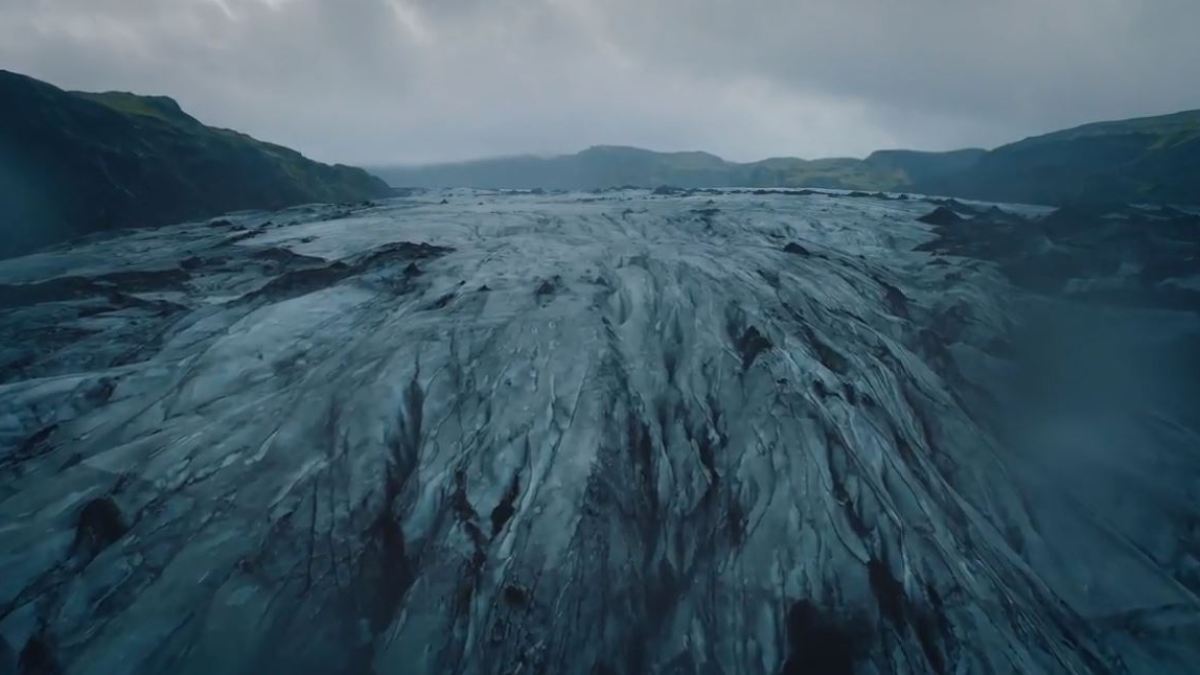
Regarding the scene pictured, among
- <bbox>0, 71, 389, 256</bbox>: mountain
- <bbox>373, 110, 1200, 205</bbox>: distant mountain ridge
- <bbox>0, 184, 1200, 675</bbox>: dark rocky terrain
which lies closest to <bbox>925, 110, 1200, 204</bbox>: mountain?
<bbox>373, 110, 1200, 205</bbox>: distant mountain ridge

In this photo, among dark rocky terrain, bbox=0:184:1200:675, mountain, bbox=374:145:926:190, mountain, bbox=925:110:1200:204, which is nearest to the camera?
dark rocky terrain, bbox=0:184:1200:675

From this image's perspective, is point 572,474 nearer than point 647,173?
Yes

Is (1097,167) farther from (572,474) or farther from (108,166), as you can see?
(108,166)

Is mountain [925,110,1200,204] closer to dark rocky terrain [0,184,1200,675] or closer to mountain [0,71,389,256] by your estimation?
dark rocky terrain [0,184,1200,675]

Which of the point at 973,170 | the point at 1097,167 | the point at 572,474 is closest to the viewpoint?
the point at 572,474

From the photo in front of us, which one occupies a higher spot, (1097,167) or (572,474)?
(1097,167)

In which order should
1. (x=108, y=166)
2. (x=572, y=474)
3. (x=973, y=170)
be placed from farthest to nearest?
(x=973, y=170)
(x=108, y=166)
(x=572, y=474)

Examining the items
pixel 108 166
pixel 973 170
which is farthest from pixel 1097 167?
pixel 108 166

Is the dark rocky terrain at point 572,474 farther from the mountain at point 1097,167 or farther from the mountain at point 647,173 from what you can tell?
the mountain at point 647,173
